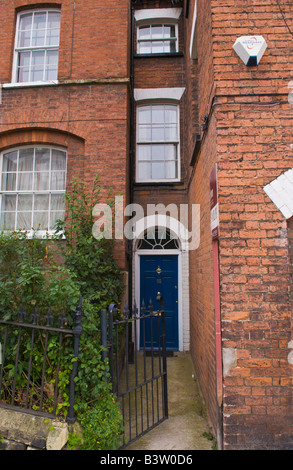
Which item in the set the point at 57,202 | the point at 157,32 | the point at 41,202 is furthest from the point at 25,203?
the point at 157,32

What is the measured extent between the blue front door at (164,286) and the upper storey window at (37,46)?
15.7 feet

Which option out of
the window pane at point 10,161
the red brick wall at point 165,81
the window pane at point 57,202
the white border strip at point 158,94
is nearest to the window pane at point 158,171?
the red brick wall at point 165,81

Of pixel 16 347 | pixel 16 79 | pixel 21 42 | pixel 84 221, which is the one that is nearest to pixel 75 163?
pixel 84 221

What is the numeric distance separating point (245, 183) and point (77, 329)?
2.29 m

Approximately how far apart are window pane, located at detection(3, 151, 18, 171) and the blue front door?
140 inches

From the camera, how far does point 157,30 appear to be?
7.77 m

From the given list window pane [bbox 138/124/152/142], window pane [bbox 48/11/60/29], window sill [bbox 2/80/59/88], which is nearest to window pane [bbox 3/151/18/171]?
window sill [bbox 2/80/59/88]

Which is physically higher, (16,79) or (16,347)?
(16,79)

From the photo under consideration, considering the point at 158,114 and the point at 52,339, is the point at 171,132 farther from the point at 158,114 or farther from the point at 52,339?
the point at 52,339

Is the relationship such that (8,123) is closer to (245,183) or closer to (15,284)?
(15,284)

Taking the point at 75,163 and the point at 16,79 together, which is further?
the point at 16,79

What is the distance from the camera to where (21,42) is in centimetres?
660

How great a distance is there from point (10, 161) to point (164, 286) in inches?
177
